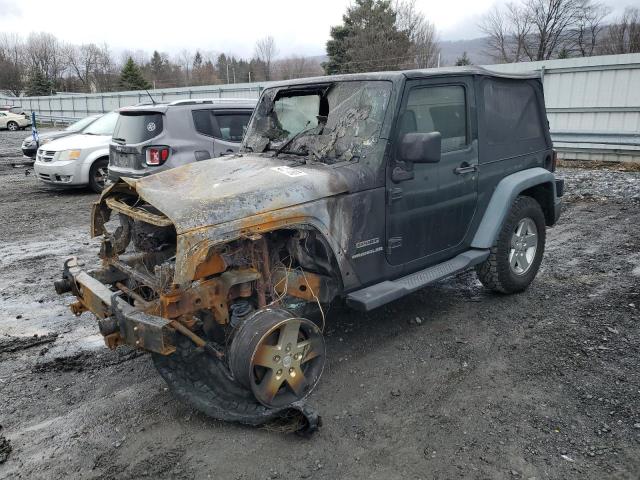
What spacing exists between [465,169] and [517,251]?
122 centimetres

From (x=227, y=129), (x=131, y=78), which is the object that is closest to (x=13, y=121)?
(x=131, y=78)

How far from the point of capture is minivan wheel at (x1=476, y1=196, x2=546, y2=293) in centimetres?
485

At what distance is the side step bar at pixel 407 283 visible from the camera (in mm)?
3656

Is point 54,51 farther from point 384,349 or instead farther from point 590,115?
point 384,349

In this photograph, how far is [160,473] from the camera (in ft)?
9.32

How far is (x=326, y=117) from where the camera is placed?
421 cm

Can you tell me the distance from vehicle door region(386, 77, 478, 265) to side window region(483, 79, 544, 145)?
31cm

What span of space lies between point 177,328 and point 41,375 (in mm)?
1630

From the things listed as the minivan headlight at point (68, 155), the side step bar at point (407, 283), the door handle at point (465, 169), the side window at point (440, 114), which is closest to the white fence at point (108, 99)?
the minivan headlight at point (68, 155)

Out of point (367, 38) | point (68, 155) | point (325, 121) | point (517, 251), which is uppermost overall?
point (367, 38)

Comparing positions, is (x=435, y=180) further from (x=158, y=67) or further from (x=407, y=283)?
(x=158, y=67)

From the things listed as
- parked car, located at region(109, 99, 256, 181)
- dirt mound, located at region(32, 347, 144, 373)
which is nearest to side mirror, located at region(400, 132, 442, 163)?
dirt mound, located at region(32, 347, 144, 373)

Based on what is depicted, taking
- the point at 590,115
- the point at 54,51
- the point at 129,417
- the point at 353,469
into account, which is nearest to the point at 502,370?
the point at 353,469

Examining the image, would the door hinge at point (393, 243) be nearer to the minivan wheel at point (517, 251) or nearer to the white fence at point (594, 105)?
the minivan wheel at point (517, 251)
